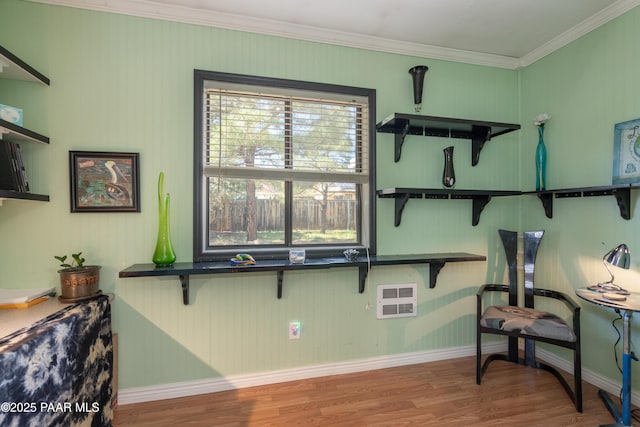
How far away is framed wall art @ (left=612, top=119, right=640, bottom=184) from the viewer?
75.2 inches

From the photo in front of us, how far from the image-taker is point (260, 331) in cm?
216

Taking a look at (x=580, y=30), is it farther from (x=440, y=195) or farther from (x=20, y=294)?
(x=20, y=294)

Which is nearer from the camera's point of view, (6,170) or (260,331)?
(6,170)

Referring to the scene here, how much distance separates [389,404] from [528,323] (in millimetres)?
1018

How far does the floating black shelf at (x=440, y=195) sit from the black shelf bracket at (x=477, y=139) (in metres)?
0.32

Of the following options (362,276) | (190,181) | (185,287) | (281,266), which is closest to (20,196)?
(190,181)

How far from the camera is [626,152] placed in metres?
1.97

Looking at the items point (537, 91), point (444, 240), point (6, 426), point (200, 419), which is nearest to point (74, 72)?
point (6, 426)

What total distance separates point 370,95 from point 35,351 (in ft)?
7.72

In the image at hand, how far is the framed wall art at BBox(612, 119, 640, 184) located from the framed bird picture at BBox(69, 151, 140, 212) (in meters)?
3.05

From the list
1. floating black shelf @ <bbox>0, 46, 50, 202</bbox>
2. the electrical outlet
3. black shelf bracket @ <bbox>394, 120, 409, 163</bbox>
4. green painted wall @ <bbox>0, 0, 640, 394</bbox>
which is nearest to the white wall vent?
green painted wall @ <bbox>0, 0, 640, 394</bbox>

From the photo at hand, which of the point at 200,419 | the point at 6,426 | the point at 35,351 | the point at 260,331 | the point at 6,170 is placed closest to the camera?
the point at 6,426

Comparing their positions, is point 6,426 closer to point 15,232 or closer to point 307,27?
point 15,232

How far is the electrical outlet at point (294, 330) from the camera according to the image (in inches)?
87.1
